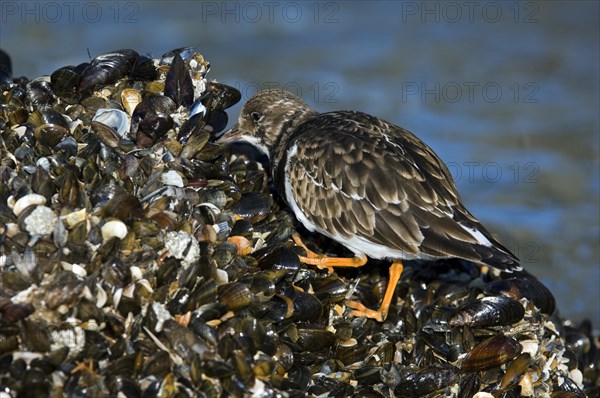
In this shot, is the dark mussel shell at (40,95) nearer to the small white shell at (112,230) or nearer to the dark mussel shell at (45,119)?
the dark mussel shell at (45,119)

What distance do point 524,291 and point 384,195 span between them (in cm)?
78

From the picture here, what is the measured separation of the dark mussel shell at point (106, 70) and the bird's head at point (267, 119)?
80 cm

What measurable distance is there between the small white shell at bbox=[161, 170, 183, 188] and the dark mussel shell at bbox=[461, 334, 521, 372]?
130cm

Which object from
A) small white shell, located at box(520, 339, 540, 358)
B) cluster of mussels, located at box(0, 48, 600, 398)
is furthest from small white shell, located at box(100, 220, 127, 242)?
small white shell, located at box(520, 339, 540, 358)

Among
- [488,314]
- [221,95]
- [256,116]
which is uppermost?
[221,95]

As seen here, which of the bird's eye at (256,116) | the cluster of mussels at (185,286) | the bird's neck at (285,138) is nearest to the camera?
the cluster of mussels at (185,286)

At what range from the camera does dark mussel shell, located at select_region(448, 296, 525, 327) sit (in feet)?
12.0

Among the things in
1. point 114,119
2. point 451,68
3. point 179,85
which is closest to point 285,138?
point 179,85

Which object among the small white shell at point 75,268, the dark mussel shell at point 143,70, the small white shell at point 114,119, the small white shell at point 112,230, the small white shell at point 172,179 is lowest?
the small white shell at point 75,268

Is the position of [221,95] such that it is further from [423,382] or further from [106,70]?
[423,382]

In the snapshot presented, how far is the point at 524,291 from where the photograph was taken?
4.03m

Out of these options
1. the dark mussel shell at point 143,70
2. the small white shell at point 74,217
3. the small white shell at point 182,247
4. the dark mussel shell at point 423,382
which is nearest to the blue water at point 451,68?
the dark mussel shell at point 423,382

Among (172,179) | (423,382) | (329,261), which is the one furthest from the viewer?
(329,261)

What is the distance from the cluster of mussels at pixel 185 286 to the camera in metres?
2.85
